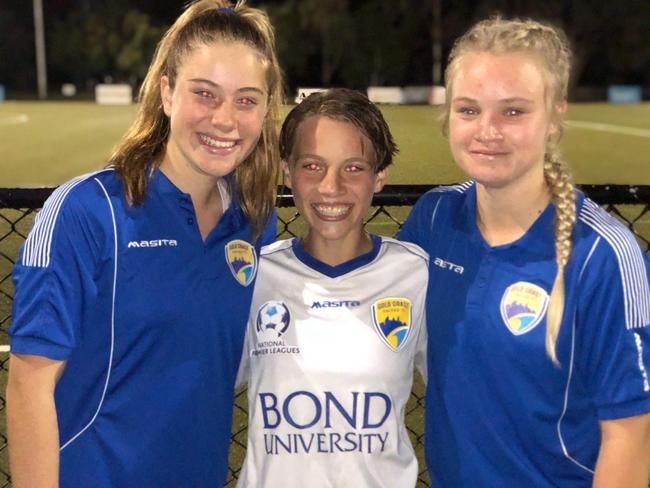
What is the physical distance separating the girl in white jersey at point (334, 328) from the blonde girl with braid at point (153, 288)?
0.34ft

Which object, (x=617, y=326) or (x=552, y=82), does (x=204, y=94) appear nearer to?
(x=552, y=82)

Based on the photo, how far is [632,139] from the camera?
62.7 ft

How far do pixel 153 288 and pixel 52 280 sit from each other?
9.4 inches

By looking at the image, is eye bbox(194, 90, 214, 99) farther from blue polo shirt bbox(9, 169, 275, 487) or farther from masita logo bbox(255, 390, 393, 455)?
masita logo bbox(255, 390, 393, 455)

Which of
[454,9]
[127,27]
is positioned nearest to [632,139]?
[454,9]

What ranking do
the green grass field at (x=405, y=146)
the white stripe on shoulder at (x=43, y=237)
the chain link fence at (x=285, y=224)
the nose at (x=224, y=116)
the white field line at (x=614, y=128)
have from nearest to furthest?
the white stripe on shoulder at (x=43, y=237) → the nose at (x=224, y=116) → the chain link fence at (x=285, y=224) → the green grass field at (x=405, y=146) → the white field line at (x=614, y=128)

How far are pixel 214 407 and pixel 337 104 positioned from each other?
850mm

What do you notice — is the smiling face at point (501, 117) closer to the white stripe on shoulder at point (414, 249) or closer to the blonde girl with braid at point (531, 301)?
the blonde girl with braid at point (531, 301)

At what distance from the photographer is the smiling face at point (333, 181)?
2139 mm

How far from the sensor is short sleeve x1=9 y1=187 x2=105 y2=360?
175 centimetres

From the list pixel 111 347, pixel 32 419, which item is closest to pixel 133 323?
pixel 111 347

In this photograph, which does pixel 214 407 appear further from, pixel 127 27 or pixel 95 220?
pixel 127 27

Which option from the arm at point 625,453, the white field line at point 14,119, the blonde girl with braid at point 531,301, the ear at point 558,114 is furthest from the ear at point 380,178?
the white field line at point 14,119

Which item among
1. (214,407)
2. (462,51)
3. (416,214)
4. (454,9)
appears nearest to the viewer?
(462,51)
